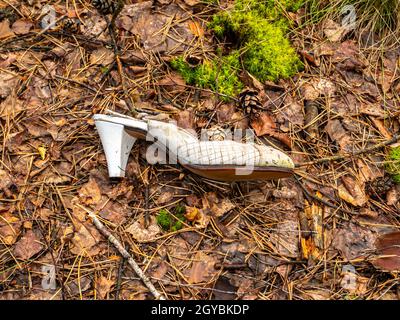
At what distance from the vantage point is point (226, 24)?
2.02 m

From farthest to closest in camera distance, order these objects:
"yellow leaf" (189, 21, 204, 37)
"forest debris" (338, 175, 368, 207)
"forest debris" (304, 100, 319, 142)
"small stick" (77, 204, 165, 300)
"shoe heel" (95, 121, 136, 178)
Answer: "yellow leaf" (189, 21, 204, 37) → "forest debris" (304, 100, 319, 142) → "forest debris" (338, 175, 368, 207) → "shoe heel" (95, 121, 136, 178) → "small stick" (77, 204, 165, 300)

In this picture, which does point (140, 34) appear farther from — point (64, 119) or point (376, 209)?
point (376, 209)

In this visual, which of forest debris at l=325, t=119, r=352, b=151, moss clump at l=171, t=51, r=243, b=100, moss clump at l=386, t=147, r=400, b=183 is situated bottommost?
moss clump at l=386, t=147, r=400, b=183

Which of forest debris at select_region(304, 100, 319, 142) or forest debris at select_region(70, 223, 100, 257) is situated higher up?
forest debris at select_region(304, 100, 319, 142)

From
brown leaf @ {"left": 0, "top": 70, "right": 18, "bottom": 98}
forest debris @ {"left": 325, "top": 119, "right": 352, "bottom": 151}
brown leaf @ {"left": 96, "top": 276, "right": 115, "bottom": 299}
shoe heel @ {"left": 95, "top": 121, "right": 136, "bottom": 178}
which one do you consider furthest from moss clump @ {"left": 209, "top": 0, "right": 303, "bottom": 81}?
brown leaf @ {"left": 96, "top": 276, "right": 115, "bottom": 299}

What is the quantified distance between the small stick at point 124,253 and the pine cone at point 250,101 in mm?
793

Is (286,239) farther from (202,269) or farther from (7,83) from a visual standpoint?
(7,83)

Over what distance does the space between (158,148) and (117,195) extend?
10.3 inches

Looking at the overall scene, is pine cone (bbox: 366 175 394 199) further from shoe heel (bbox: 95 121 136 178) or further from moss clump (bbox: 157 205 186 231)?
shoe heel (bbox: 95 121 136 178)

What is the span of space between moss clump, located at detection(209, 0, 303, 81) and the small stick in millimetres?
975

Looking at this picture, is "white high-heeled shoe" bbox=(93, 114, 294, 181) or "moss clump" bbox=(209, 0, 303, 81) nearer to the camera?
"white high-heeled shoe" bbox=(93, 114, 294, 181)

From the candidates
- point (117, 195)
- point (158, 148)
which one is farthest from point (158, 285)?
point (158, 148)

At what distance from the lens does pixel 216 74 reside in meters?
1.94

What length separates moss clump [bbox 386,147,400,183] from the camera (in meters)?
1.86
